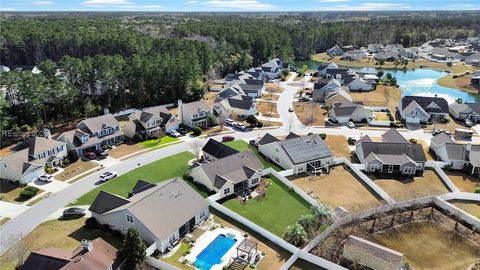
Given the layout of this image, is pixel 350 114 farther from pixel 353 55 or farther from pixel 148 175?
pixel 353 55

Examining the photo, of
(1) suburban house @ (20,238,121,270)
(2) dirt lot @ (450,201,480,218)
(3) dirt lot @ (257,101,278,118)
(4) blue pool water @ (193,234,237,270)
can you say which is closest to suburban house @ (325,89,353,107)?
(3) dirt lot @ (257,101,278,118)

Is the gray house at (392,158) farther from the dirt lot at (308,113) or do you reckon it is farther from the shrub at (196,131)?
the shrub at (196,131)

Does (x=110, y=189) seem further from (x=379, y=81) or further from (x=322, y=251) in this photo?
(x=379, y=81)

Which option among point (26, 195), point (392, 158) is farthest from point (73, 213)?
point (392, 158)

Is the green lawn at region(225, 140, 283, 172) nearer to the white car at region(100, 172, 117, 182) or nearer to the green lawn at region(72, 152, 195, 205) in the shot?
the green lawn at region(72, 152, 195, 205)

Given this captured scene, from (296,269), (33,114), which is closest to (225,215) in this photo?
(296,269)

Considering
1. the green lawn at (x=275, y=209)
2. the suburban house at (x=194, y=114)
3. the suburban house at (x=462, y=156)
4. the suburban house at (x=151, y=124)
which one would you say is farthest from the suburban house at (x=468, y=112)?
the suburban house at (x=151, y=124)
